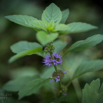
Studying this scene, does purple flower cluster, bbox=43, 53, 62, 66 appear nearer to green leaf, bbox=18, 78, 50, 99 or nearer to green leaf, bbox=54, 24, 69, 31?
green leaf, bbox=18, 78, 50, 99

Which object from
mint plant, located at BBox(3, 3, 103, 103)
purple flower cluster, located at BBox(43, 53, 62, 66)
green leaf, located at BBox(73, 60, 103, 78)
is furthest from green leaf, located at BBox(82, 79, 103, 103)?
purple flower cluster, located at BBox(43, 53, 62, 66)

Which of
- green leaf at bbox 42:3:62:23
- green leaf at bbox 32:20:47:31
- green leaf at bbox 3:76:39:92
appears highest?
green leaf at bbox 42:3:62:23

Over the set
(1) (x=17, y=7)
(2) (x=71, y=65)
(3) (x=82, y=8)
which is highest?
(1) (x=17, y=7)

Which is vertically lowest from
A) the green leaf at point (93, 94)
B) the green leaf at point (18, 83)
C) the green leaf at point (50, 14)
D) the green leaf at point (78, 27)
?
the green leaf at point (93, 94)

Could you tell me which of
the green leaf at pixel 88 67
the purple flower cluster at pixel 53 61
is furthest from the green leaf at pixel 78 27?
the green leaf at pixel 88 67

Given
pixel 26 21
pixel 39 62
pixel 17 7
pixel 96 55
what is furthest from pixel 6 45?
pixel 26 21

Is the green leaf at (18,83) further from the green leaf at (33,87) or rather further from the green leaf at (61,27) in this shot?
the green leaf at (61,27)

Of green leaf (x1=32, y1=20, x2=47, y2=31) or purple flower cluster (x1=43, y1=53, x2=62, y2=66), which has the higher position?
green leaf (x1=32, y1=20, x2=47, y2=31)

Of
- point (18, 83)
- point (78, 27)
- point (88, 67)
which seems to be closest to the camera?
point (78, 27)

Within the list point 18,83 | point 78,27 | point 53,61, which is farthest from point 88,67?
point 18,83

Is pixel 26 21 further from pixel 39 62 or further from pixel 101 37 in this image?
pixel 39 62

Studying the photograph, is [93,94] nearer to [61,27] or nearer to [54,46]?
[54,46]
